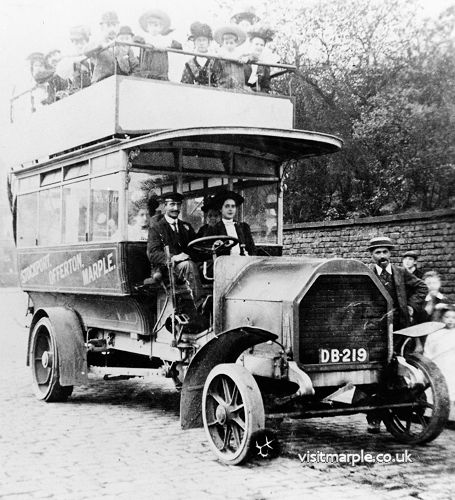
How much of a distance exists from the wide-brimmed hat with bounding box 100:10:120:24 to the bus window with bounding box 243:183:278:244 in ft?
8.01

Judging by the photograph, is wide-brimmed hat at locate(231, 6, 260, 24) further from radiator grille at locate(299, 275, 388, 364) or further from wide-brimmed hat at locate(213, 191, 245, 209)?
radiator grille at locate(299, 275, 388, 364)

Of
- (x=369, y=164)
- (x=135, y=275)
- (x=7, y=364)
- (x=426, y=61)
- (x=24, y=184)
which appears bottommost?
(x=7, y=364)

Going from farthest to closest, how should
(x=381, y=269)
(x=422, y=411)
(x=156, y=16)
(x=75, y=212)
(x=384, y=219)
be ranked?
(x=384, y=219) → (x=156, y=16) → (x=75, y=212) → (x=381, y=269) → (x=422, y=411)

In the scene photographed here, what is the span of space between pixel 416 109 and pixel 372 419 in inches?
318

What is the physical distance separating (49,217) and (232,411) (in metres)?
4.48

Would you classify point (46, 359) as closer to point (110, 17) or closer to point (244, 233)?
point (244, 233)

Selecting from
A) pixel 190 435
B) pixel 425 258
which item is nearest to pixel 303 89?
pixel 425 258

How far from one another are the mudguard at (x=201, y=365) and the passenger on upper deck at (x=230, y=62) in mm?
4180

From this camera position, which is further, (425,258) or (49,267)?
(425,258)

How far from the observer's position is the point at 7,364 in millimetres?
11281

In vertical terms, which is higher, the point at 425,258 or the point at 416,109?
the point at 416,109

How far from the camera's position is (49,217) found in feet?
29.4

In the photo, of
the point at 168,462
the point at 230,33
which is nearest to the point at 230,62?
the point at 230,33

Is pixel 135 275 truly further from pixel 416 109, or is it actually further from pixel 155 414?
pixel 416 109
